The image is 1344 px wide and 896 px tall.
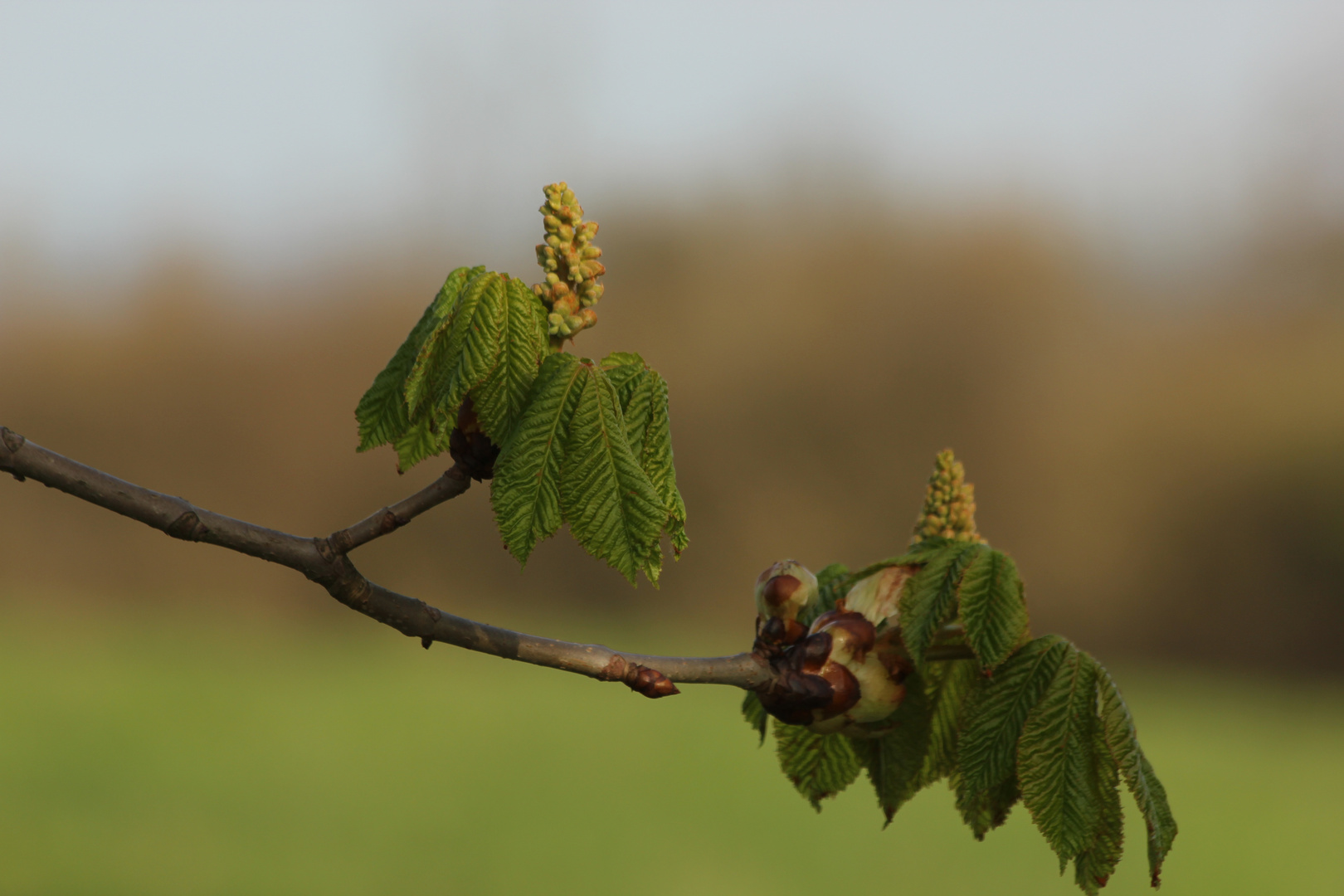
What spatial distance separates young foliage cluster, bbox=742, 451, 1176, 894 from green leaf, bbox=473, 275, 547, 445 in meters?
0.56

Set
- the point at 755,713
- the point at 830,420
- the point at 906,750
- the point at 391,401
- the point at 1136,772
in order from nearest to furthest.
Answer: the point at 391,401 → the point at 1136,772 → the point at 906,750 → the point at 755,713 → the point at 830,420

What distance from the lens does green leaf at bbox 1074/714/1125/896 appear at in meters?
1.29

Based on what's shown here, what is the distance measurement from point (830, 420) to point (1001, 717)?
1142 cm

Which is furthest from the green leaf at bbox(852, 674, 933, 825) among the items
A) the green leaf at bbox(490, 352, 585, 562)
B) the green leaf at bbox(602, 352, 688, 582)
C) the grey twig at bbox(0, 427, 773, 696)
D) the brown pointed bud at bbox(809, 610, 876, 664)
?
the green leaf at bbox(490, 352, 585, 562)

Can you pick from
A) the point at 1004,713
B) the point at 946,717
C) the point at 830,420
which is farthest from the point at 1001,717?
the point at 830,420

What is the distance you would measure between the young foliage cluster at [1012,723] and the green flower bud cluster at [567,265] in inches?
21.7

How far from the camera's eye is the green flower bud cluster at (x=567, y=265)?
1010 mm

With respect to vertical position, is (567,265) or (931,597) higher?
(567,265)

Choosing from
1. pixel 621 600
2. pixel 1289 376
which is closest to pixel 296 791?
pixel 621 600

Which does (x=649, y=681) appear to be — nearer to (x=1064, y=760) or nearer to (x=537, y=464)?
(x=537, y=464)

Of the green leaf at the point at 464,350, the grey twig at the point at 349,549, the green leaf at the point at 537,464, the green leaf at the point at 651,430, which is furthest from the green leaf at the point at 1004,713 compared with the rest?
the green leaf at the point at 464,350

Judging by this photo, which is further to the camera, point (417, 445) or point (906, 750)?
point (906, 750)

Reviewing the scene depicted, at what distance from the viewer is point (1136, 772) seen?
126cm

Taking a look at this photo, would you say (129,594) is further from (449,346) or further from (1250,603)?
(449,346)
